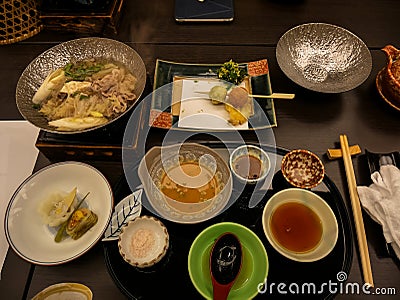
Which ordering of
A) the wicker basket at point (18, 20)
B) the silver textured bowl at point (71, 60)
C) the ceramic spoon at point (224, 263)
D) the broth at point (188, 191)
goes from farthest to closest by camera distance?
the wicker basket at point (18, 20) < the silver textured bowl at point (71, 60) < the broth at point (188, 191) < the ceramic spoon at point (224, 263)

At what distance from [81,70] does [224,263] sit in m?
1.08

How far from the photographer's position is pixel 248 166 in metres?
1.57

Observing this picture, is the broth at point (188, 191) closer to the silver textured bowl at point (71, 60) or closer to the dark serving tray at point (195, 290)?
the dark serving tray at point (195, 290)

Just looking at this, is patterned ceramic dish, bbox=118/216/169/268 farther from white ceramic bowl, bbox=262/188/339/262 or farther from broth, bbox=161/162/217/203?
white ceramic bowl, bbox=262/188/339/262

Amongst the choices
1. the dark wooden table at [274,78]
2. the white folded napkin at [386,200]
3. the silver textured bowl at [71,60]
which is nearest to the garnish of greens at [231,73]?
the dark wooden table at [274,78]

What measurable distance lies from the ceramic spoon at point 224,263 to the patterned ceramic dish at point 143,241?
7.3 inches

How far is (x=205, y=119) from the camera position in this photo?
172 cm

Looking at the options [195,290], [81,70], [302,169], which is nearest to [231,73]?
[302,169]

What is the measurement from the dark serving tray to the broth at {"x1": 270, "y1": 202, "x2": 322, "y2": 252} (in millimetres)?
64

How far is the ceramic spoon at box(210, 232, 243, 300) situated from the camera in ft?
4.07

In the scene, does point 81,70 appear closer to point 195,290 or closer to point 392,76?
point 195,290

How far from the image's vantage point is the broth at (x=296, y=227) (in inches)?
54.7

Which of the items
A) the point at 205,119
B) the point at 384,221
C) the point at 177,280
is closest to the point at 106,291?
the point at 177,280

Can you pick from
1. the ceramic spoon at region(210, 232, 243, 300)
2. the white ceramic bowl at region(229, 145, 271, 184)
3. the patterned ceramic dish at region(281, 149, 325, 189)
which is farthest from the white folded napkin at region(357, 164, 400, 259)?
the ceramic spoon at region(210, 232, 243, 300)
